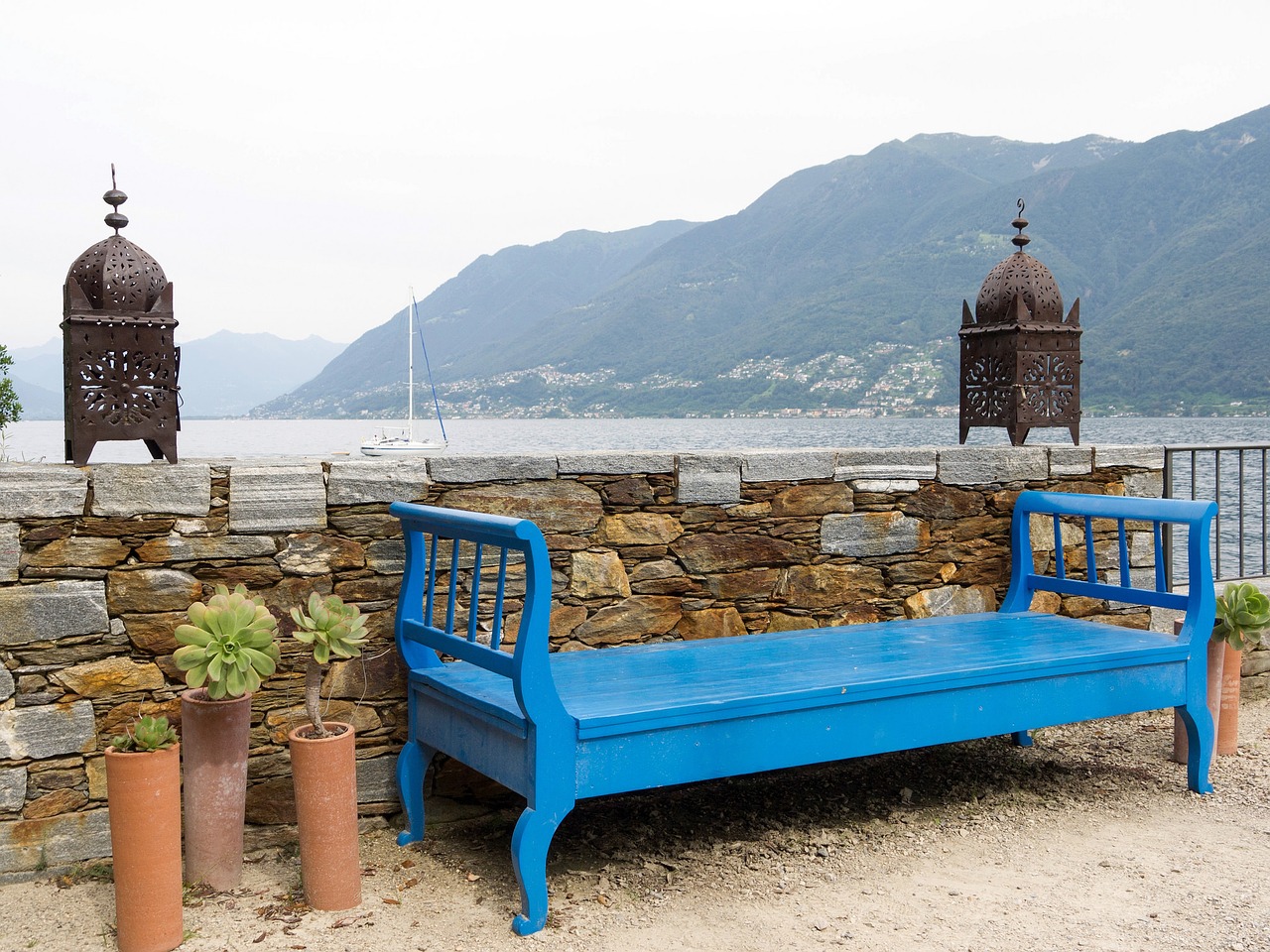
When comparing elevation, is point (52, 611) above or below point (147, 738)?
above

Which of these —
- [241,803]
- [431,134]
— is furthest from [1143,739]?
[431,134]

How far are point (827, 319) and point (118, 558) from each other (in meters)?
61.2

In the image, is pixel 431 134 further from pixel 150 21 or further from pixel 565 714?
pixel 565 714

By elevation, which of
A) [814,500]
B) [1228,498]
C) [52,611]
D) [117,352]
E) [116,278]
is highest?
[116,278]

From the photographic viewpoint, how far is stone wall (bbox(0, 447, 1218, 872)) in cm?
293

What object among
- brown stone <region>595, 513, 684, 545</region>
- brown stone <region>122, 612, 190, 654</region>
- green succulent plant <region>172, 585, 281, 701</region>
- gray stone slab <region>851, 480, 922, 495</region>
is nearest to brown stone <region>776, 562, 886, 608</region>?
gray stone slab <region>851, 480, 922, 495</region>

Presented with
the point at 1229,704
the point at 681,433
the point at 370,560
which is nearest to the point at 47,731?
the point at 370,560

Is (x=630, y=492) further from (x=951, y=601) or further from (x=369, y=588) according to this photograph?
(x=951, y=601)

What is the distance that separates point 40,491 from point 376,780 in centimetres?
127

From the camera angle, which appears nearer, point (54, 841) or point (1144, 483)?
point (54, 841)

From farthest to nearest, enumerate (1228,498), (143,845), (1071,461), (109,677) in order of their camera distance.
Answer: (1228,498), (1071,461), (109,677), (143,845)

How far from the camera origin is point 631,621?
12.0 feet

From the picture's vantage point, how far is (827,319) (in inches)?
2448

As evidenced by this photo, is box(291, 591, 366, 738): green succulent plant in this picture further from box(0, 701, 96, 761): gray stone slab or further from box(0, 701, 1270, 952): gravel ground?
box(0, 701, 96, 761): gray stone slab
